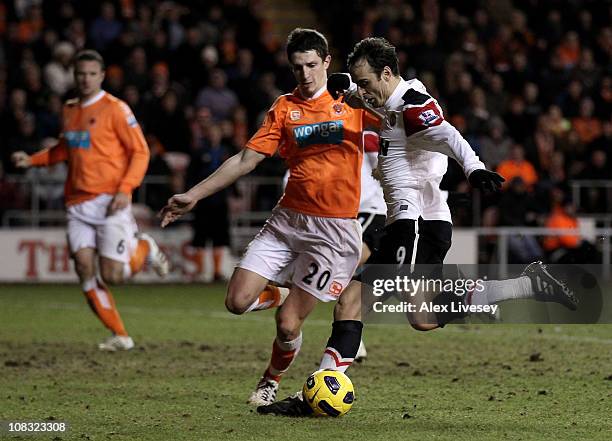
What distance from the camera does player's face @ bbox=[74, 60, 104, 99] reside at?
1052cm

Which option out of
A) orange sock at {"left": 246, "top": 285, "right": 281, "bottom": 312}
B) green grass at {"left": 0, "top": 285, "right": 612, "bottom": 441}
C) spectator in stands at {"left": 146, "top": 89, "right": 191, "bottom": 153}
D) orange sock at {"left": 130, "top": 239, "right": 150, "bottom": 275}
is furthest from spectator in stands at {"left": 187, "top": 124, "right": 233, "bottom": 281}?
orange sock at {"left": 246, "top": 285, "right": 281, "bottom": 312}

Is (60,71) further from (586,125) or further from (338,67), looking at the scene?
(586,125)

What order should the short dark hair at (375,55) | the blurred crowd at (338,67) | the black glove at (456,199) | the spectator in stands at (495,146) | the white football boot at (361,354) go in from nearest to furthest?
the short dark hair at (375,55), the black glove at (456,199), the white football boot at (361,354), the blurred crowd at (338,67), the spectator in stands at (495,146)

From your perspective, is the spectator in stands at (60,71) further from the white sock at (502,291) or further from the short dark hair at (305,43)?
the short dark hair at (305,43)

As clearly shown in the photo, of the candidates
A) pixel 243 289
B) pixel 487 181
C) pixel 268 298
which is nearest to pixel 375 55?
pixel 487 181

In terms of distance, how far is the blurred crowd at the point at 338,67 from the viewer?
18906 millimetres

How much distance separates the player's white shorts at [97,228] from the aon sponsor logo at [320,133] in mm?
3391

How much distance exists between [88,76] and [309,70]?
363 centimetres

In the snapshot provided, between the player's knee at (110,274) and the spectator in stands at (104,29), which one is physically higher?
the spectator in stands at (104,29)

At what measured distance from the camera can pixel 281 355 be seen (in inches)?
298

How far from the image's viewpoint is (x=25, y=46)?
1966 centimetres

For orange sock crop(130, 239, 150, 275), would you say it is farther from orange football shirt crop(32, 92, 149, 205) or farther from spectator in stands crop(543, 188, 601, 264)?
spectator in stands crop(543, 188, 601, 264)

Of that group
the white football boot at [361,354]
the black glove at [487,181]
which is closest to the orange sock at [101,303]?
the white football boot at [361,354]

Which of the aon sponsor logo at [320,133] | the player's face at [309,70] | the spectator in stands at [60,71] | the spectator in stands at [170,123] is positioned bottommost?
the aon sponsor logo at [320,133]
